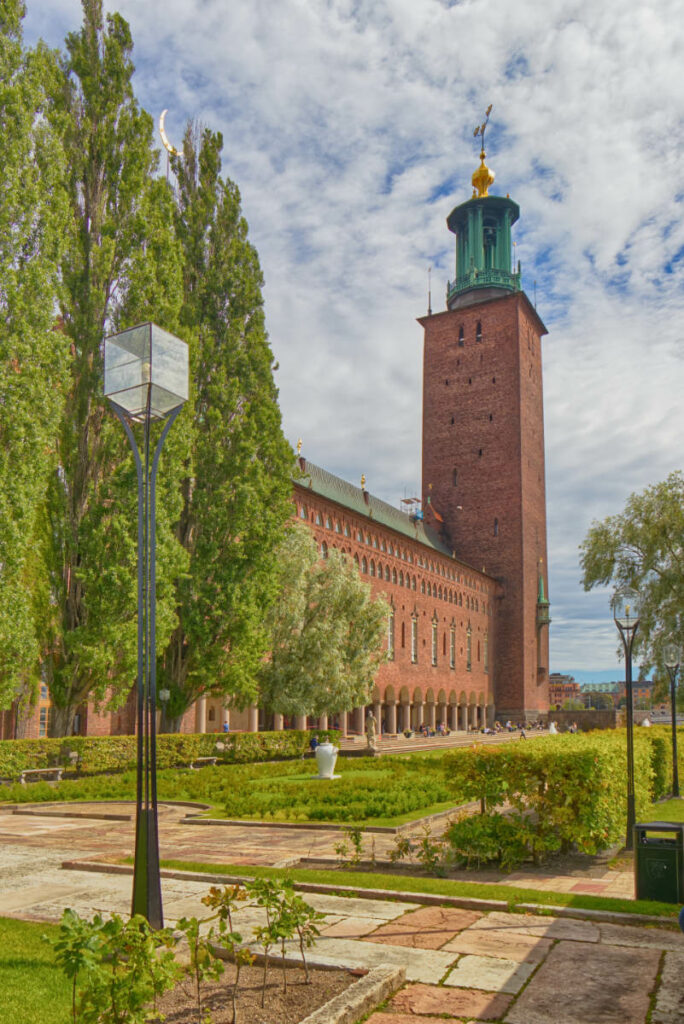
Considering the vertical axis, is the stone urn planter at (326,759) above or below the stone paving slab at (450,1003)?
below

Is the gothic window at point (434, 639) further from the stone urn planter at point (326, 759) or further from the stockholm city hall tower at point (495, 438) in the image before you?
the stone urn planter at point (326, 759)

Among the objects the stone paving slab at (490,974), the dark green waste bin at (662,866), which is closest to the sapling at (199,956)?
the stone paving slab at (490,974)

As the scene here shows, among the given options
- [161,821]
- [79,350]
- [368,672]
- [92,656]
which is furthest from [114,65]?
[368,672]

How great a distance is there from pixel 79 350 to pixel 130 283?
2.07 m

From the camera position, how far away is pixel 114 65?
2198cm

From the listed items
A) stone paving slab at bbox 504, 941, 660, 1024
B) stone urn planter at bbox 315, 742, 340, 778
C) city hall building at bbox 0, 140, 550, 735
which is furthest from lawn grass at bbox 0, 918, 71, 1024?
city hall building at bbox 0, 140, 550, 735

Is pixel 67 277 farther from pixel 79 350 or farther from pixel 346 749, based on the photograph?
pixel 346 749

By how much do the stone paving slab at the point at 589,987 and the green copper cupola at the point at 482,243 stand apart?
69355 millimetres

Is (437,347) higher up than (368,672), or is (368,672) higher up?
(437,347)

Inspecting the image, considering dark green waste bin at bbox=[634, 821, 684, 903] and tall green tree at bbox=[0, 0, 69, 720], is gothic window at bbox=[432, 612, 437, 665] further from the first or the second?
dark green waste bin at bbox=[634, 821, 684, 903]

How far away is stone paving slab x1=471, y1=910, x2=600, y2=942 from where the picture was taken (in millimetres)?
6168

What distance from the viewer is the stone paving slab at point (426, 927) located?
5.94m

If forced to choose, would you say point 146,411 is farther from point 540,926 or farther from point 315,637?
point 315,637

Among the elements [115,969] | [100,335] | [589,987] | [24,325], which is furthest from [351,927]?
[100,335]
